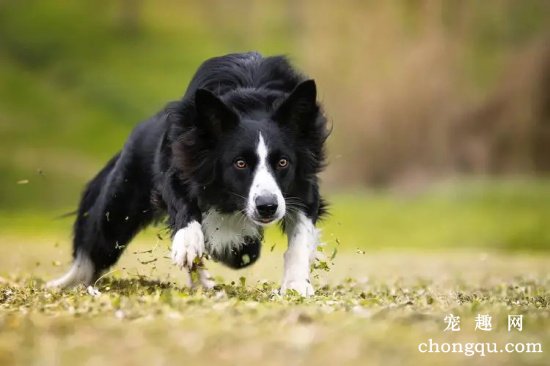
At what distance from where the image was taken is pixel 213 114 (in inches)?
270

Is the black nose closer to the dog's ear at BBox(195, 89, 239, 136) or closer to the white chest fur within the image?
the white chest fur

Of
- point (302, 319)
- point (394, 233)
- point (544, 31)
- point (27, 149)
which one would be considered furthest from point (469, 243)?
point (302, 319)

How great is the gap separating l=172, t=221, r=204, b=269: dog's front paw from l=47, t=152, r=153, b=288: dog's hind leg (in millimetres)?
1457

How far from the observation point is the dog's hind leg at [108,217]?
8.23 m

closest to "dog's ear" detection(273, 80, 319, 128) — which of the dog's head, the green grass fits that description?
the dog's head

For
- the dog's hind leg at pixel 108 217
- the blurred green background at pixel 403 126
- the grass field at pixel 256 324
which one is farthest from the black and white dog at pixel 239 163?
the blurred green background at pixel 403 126

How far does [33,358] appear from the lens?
4230mm

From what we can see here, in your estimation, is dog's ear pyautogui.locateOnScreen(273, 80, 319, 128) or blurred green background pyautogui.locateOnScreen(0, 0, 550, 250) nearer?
dog's ear pyautogui.locateOnScreen(273, 80, 319, 128)

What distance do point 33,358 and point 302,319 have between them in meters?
1.58

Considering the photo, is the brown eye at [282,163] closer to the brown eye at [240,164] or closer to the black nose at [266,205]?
the brown eye at [240,164]

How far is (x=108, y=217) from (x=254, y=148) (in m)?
2.38

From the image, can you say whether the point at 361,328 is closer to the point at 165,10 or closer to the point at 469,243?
the point at 469,243

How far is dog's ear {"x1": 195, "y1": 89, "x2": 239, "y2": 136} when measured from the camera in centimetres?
674

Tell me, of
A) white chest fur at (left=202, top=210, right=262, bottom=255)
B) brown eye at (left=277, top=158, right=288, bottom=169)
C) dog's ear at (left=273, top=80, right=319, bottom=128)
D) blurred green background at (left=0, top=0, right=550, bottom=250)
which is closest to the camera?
brown eye at (left=277, top=158, right=288, bottom=169)
